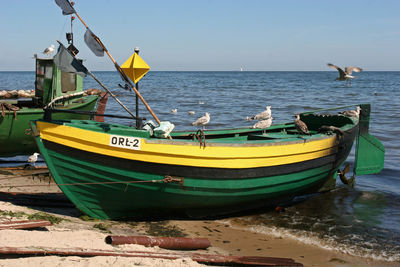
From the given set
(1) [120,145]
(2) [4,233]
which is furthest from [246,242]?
(2) [4,233]

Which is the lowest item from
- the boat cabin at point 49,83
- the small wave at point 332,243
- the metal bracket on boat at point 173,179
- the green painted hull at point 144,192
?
the small wave at point 332,243

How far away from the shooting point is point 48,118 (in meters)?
7.21

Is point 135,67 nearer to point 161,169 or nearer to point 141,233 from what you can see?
point 161,169

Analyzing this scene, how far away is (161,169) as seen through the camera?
728cm

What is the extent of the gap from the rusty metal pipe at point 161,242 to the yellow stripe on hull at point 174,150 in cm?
138

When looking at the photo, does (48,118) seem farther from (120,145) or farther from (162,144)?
(162,144)

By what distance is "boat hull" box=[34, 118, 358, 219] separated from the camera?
7.13 m

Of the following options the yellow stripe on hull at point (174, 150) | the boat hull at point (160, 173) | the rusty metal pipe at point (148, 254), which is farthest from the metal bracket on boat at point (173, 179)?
the rusty metal pipe at point (148, 254)

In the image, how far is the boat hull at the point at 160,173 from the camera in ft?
23.4

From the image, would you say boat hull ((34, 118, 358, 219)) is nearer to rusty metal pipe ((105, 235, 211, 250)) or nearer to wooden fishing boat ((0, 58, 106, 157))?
rusty metal pipe ((105, 235, 211, 250))

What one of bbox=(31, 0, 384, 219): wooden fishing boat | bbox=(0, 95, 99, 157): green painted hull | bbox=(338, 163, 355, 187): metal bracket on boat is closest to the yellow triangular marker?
bbox=(31, 0, 384, 219): wooden fishing boat

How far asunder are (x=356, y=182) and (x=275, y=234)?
5.36 metres

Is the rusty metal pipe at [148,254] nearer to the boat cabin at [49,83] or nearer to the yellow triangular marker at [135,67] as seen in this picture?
the yellow triangular marker at [135,67]

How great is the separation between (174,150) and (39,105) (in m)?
7.73
